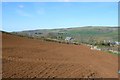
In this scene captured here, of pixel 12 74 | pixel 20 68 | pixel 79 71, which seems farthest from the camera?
pixel 79 71

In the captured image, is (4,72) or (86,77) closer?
(4,72)

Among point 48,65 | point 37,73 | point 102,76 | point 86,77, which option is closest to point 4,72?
point 37,73

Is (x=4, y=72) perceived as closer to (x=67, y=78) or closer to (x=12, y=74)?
(x=12, y=74)

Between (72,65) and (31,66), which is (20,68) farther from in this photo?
(72,65)

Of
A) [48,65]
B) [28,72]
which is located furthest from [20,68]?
[48,65]

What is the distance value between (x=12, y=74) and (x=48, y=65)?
2.25 m

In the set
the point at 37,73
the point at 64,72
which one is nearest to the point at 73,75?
the point at 64,72

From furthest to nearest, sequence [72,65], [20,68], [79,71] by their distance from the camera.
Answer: [72,65] → [79,71] → [20,68]

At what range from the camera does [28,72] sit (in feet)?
31.8

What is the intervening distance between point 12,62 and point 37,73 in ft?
5.93

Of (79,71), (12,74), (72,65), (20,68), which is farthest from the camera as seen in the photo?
(72,65)

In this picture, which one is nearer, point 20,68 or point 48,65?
point 20,68

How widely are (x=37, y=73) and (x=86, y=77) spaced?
6.46ft

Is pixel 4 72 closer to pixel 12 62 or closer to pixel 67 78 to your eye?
pixel 12 62
